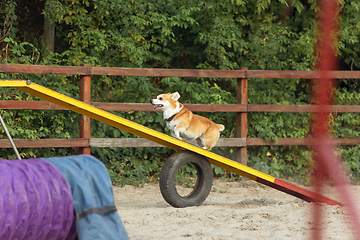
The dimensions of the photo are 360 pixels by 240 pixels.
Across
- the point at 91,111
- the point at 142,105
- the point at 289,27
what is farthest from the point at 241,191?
the point at 289,27

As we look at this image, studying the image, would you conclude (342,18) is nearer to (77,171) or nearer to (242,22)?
(242,22)

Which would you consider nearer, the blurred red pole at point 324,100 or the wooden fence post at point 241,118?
the blurred red pole at point 324,100

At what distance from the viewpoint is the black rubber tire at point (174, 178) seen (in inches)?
181

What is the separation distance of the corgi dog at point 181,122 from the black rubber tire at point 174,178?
0.38 metres

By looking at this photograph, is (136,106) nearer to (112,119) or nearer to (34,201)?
(112,119)

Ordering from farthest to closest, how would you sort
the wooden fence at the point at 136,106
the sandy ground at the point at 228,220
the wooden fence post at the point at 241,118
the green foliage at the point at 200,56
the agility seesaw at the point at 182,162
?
1. the green foliage at the point at 200,56
2. the wooden fence post at the point at 241,118
3. the wooden fence at the point at 136,106
4. the agility seesaw at the point at 182,162
5. the sandy ground at the point at 228,220

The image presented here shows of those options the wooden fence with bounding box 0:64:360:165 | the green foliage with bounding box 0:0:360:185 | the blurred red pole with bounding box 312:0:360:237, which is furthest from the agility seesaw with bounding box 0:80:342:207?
the blurred red pole with bounding box 312:0:360:237

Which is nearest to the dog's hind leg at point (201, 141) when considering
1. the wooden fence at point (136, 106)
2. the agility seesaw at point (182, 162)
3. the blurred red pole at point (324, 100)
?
the agility seesaw at point (182, 162)

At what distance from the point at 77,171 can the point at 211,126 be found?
288cm

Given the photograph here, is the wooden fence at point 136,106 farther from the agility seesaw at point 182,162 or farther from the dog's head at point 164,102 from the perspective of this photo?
the agility seesaw at point 182,162

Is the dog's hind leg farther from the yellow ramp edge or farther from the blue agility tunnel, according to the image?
the blue agility tunnel

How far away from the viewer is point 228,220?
409 cm

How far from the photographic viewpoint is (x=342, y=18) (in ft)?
25.2

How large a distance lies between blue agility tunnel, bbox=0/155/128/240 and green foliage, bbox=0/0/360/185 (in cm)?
368
